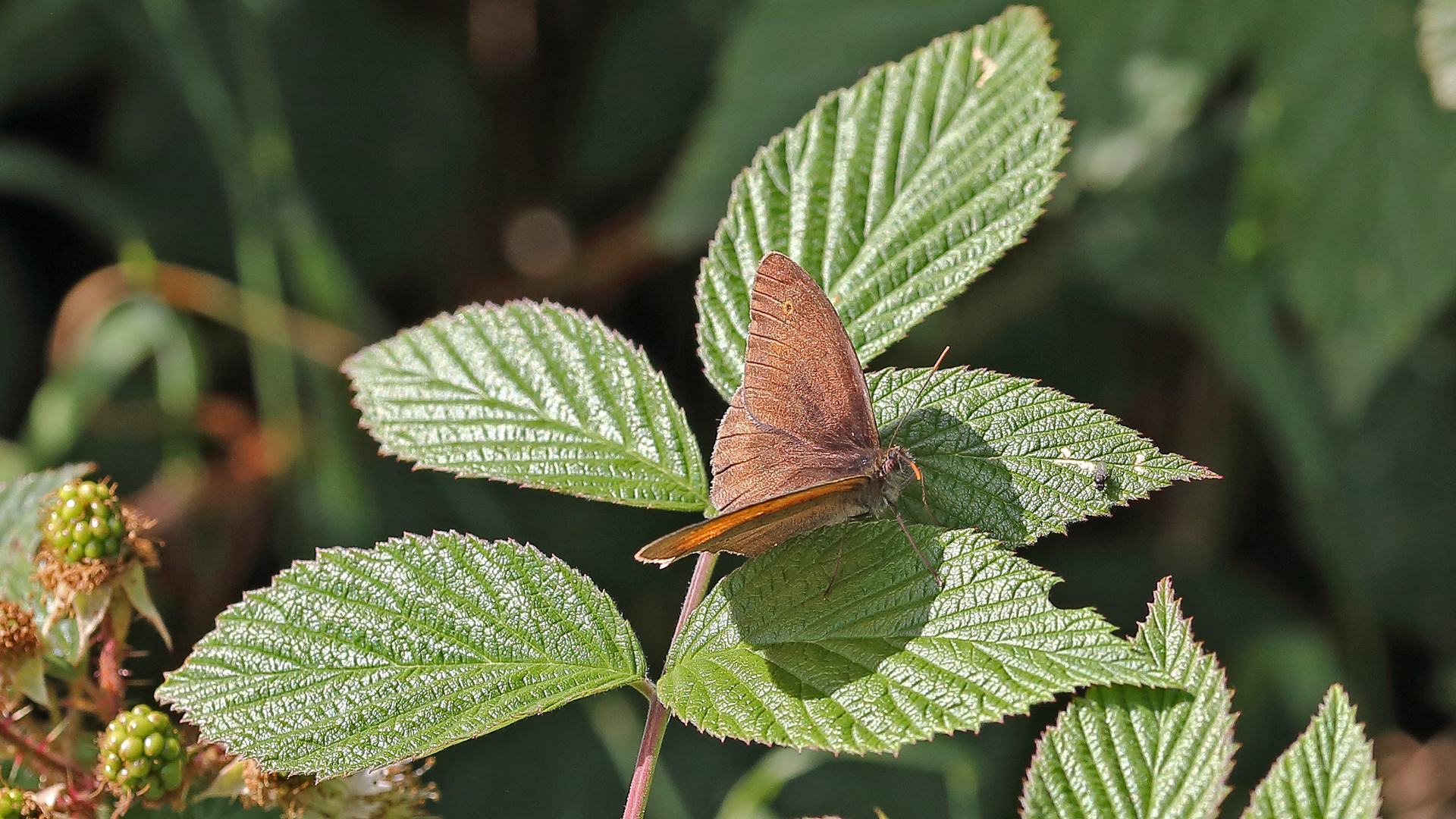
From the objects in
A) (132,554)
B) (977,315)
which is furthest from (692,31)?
(132,554)

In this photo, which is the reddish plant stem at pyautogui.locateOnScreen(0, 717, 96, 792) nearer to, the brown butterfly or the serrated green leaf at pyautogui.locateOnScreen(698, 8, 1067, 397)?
the brown butterfly

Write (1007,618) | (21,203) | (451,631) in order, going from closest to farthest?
(1007,618)
(451,631)
(21,203)

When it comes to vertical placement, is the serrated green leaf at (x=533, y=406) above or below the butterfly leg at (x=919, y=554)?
above

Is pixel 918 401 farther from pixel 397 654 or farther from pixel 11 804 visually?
pixel 11 804

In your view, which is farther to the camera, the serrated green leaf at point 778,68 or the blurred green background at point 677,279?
the serrated green leaf at point 778,68

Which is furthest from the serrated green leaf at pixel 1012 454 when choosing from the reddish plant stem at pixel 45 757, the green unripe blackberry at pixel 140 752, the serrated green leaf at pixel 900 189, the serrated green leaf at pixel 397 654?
the reddish plant stem at pixel 45 757

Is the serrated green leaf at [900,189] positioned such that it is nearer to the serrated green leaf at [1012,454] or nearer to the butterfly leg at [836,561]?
the serrated green leaf at [1012,454]

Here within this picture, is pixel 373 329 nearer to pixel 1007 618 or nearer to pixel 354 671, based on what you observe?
pixel 354 671
